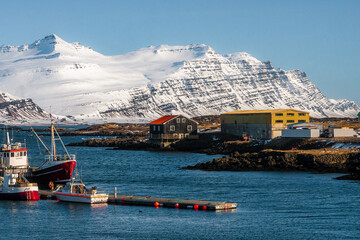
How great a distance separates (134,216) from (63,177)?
1793cm

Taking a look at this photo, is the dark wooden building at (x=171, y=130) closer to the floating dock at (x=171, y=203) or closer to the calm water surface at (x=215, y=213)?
the calm water surface at (x=215, y=213)

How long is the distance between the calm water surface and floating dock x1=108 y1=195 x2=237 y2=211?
2.92ft

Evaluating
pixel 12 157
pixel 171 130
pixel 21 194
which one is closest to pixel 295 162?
pixel 12 157

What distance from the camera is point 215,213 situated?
50.3 metres

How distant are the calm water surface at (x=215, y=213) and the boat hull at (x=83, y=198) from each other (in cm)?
69

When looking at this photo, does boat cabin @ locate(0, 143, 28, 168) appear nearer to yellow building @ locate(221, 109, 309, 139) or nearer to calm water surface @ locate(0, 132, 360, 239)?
calm water surface @ locate(0, 132, 360, 239)

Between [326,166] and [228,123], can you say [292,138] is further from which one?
[228,123]

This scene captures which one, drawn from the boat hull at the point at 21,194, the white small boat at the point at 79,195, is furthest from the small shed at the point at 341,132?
the boat hull at the point at 21,194

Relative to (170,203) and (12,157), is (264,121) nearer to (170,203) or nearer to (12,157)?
(12,157)

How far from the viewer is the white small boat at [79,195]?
54.9 metres

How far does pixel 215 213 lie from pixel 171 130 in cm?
7655

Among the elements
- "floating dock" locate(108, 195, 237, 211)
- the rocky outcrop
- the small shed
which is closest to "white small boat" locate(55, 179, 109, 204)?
"floating dock" locate(108, 195, 237, 211)

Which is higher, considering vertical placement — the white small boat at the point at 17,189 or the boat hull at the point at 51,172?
the boat hull at the point at 51,172

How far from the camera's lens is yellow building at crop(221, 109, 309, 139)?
11096cm
